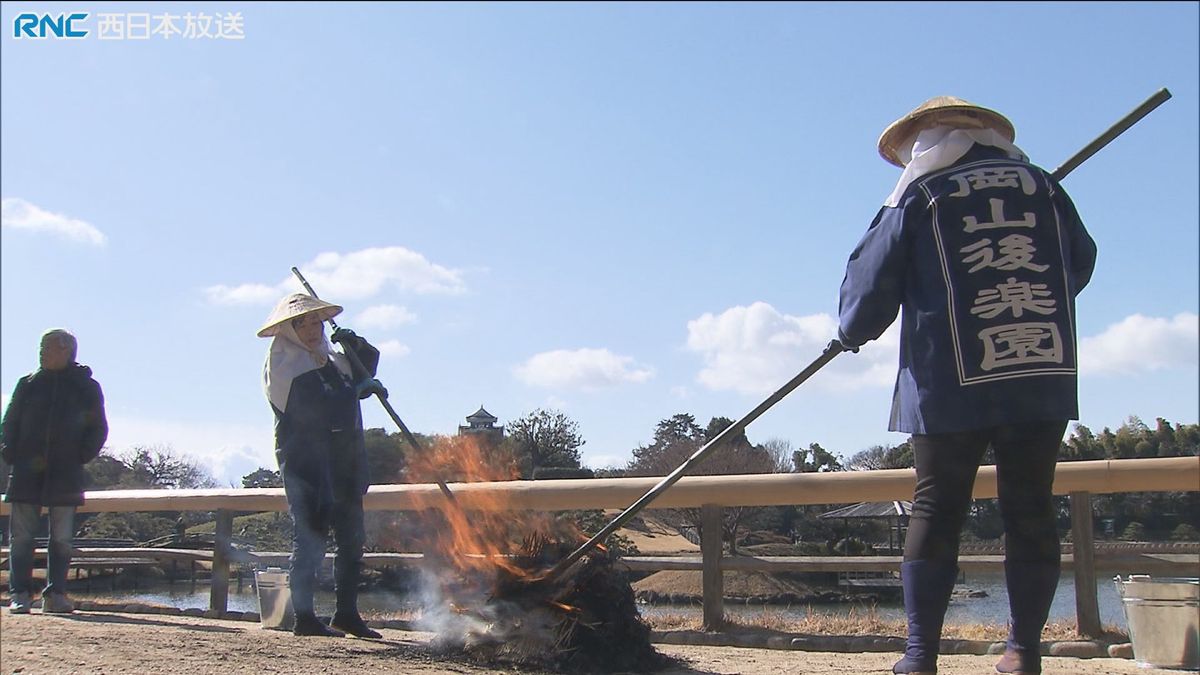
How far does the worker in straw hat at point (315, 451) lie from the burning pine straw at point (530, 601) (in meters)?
0.75

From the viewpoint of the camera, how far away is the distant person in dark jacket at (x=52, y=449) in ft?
20.5

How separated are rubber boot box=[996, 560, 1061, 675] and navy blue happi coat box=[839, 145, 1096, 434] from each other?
0.47 meters

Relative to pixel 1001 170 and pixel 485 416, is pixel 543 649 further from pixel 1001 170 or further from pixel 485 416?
pixel 485 416

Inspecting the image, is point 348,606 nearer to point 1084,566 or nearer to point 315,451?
point 315,451

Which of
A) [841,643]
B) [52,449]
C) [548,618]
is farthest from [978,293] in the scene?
[52,449]

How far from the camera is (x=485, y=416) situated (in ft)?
28.8

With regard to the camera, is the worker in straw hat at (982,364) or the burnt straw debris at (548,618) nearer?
the worker in straw hat at (982,364)

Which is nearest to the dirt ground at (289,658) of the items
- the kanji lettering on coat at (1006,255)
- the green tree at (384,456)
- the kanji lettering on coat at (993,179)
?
the kanji lettering on coat at (1006,255)

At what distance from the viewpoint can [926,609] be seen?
10.1 ft

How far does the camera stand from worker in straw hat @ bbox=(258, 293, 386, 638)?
5.11m

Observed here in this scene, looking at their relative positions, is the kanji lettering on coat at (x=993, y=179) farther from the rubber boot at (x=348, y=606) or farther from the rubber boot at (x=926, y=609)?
the rubber boot at (x=348, y=606)

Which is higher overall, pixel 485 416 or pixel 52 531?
pixel 485 416

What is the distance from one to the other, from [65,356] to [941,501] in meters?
5.44

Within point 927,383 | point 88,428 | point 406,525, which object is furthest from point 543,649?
point 88,428
